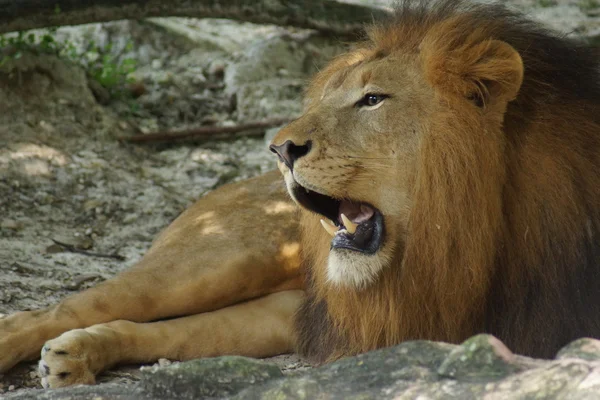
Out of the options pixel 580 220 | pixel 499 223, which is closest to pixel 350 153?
pixel 499 223

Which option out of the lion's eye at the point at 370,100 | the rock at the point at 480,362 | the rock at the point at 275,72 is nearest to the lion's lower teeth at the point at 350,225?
the lion's eye at the point at 370,100

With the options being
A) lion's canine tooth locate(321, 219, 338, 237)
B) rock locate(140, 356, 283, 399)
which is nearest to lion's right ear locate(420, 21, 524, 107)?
lion's canine tooth locate(321, 219, 338, 237)

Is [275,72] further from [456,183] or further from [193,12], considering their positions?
[456,183]

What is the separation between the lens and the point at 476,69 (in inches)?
120

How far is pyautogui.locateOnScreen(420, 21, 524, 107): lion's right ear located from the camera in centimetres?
303

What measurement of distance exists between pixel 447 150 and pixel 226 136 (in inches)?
147

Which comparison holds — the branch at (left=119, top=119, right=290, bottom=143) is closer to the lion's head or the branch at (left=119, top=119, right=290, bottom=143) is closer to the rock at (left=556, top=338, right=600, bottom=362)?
the lion's head

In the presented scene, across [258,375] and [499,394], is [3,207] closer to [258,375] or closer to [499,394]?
[258,375]

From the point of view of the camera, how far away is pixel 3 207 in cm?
527

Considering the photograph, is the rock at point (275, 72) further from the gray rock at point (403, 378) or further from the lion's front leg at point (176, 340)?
the gray rock at point (403, 378)

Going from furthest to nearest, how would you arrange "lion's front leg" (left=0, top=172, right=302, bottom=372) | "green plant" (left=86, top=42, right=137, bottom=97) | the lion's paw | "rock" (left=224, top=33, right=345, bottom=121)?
"rock" (left=224, top=33, right=345, bottom=121)
"green plant" (left=86, top=42, right=137, bottom=97)
"lion's front leg" (left=0, top=172, right=302, bottom=372)
the lion's paw

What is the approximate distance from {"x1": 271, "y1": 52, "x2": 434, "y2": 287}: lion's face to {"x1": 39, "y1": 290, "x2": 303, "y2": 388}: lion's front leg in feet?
3.46

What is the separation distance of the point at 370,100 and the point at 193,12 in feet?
10.3

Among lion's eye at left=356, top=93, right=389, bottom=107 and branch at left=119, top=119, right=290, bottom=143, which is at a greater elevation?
lion's eye at left=356, top=93, right=389, bottom=107
